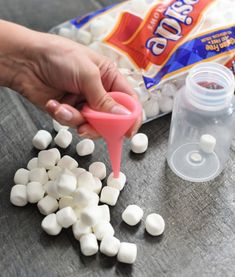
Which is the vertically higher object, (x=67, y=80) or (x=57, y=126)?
(x=67, y=80)

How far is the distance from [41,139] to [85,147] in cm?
9

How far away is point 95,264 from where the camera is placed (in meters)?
0.76

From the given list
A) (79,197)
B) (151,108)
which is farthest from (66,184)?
(151,108)

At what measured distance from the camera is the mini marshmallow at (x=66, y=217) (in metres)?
0.77

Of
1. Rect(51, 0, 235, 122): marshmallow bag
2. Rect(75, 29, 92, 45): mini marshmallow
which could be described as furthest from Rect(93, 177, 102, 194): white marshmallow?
Rect(75, 29, 92, 45): mini marshmallow

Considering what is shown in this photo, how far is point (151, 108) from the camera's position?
0.98 m

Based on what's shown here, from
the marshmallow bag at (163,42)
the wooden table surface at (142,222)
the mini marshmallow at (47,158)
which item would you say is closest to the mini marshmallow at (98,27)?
the marshmallow bag at (163,42)

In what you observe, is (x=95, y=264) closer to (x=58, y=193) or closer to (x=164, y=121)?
(x=58, y=193)

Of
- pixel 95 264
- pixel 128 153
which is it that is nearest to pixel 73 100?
pixel 128 153

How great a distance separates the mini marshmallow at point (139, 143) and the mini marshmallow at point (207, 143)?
12 centimetres

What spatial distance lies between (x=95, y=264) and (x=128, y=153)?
0.26 meters

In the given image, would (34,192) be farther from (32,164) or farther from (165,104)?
(165,104)

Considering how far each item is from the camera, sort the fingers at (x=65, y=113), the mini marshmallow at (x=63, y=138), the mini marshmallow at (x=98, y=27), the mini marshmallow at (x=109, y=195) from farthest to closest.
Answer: the mini marshmallow at (x=98, y=27) < the mini marshmallow at (x=63, y=138) < the mini marshmallow at (x=109, y=195) < the fingers at (x=65, y=113)

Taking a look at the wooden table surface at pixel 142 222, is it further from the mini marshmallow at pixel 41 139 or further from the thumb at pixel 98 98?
the thumb at pixel 98 98
